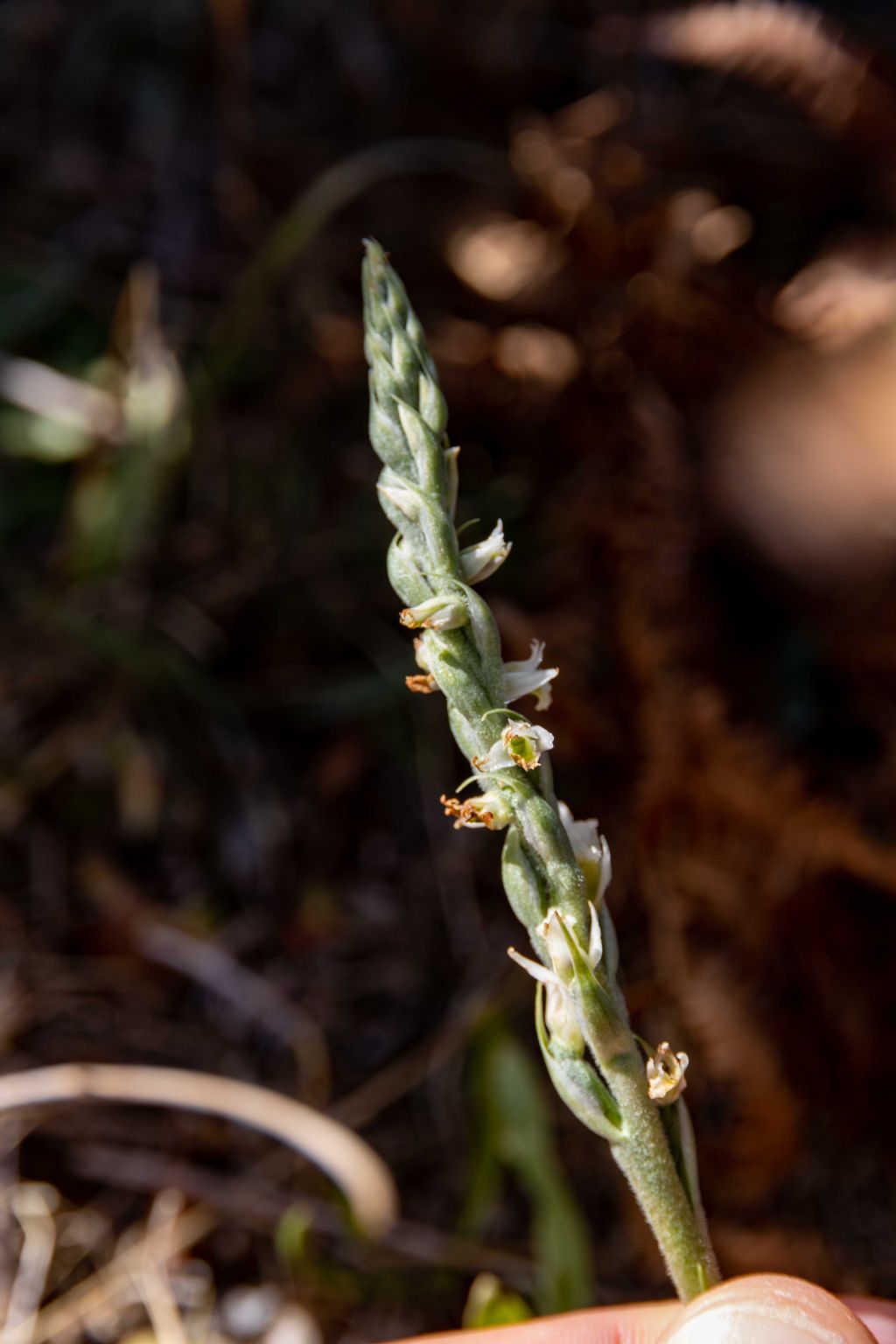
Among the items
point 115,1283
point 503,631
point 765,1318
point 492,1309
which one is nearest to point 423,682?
point 765,1318

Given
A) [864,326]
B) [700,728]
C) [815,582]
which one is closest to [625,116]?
[864,326]

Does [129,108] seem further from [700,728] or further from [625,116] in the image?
[700,728]

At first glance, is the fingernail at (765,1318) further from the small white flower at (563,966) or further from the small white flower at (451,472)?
the small white flower at (451,472)

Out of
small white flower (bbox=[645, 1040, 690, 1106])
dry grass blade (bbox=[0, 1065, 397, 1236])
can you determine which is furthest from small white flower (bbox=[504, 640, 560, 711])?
dry grass blade (bbox=[0, 1065, 397, 1236])

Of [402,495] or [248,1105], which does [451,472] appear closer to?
[402,495]

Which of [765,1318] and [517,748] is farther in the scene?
[765,1318]
